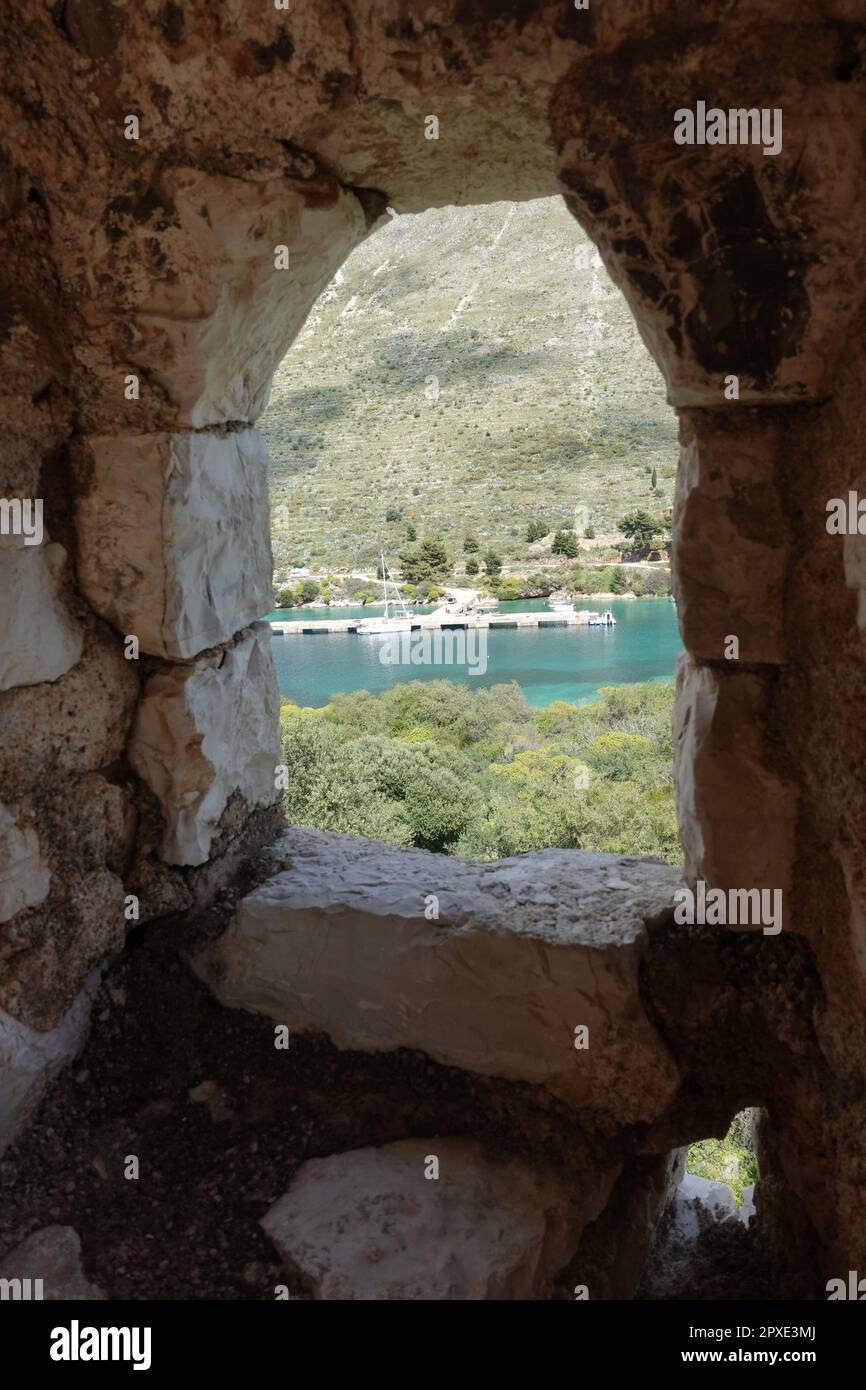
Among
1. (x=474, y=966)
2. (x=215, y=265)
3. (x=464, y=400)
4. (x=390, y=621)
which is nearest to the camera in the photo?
(x=215, y=265)

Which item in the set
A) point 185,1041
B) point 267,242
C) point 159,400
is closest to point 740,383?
point 267,242

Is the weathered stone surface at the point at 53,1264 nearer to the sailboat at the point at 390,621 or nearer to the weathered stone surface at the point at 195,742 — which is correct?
the weathered stone surface at the point at 195,742

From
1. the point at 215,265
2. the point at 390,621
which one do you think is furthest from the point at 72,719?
the point at 390,621

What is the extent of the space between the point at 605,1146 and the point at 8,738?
1554mm

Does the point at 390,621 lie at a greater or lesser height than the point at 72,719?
greater

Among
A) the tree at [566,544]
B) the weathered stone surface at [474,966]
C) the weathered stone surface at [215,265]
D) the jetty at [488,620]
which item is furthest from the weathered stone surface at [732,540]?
the tree at [566,544]

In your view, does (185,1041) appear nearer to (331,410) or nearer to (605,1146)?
(605,1146)

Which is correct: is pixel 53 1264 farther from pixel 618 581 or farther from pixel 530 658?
pixel 618 581

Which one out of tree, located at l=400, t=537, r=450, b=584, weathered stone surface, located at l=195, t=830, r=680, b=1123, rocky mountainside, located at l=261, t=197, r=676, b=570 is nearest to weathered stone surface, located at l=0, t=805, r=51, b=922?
weathered stone surface, located at l=195, t=830, r=680, b=1123

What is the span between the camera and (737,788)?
1.96 m

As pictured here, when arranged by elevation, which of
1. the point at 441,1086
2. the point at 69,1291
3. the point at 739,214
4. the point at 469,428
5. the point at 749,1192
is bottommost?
the point at 749,1192

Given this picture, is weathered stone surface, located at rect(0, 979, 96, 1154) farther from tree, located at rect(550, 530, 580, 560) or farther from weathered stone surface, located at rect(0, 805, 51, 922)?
tree, located at rect(550, 530, 580, 560)

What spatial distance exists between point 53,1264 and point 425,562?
9014mm

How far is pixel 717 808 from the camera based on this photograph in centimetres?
198
